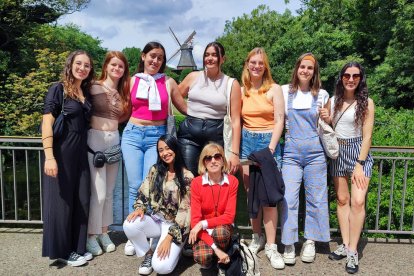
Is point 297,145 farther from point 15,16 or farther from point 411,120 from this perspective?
point 15,16

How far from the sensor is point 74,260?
12.0 ft

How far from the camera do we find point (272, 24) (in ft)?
97.0

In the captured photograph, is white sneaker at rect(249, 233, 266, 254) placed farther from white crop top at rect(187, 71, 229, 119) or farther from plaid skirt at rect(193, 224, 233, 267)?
white crop top at rect(187, 71, 229, 119)

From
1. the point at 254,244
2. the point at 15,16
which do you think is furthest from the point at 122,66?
the point at 15,16

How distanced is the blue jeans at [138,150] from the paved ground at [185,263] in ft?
2.36

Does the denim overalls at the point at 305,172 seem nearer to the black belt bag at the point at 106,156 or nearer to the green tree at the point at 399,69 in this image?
the black belt bag at the point at 106,156

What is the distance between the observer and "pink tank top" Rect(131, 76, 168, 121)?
12.7 feet

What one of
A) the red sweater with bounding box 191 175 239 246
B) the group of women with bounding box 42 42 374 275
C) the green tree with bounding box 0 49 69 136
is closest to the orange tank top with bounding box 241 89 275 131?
the group of women with bounding box 42 42 374 275

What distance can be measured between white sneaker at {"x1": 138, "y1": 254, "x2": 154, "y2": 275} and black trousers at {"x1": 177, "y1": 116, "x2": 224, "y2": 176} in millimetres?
967

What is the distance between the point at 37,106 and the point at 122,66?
442 inches

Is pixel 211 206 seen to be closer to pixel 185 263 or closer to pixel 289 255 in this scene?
pixel 185 263

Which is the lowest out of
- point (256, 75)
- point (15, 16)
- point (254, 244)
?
point (254, 244)

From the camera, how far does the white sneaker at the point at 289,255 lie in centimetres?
370

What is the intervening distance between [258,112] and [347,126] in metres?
0.88
